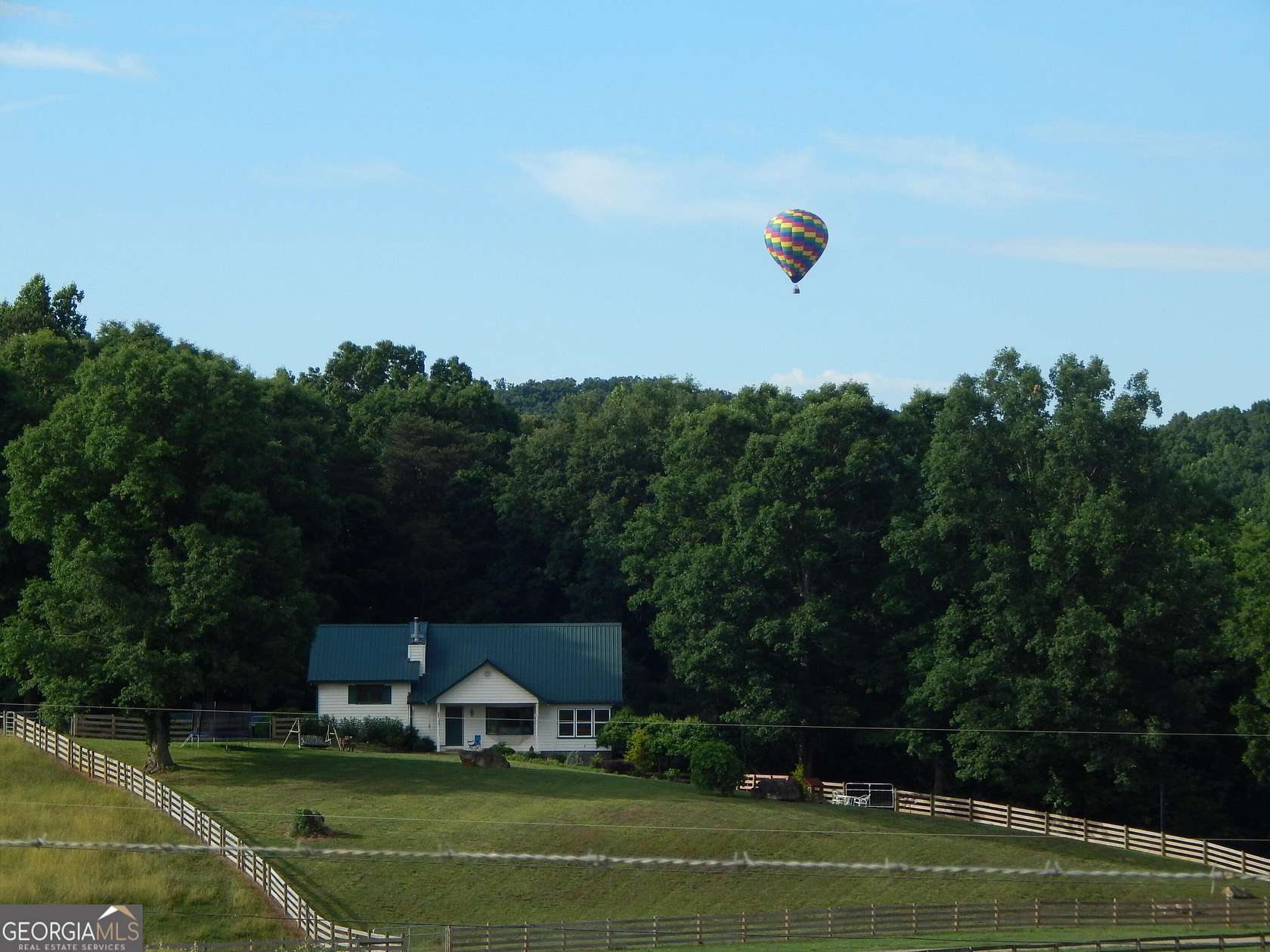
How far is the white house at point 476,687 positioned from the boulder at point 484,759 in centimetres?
535

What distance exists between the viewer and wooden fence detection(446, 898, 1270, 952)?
3550 cm

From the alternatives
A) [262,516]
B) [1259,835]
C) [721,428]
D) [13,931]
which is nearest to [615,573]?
[721,428]

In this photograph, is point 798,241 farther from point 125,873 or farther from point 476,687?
point 125,873

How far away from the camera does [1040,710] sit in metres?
53.8

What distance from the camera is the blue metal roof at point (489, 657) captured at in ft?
203

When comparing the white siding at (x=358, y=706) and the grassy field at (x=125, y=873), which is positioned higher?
the white siding at (x=358, y=706)

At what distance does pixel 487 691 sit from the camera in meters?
61.8

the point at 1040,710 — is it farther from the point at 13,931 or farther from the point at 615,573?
the point at 13,931

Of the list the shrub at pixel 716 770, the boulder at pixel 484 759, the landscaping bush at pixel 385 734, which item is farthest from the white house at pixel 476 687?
the shrub at pixel 716 770

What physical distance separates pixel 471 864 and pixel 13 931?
17.3 metres

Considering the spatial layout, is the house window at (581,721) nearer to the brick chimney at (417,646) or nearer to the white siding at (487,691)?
the white siding at (487,691)

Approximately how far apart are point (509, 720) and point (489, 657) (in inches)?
104

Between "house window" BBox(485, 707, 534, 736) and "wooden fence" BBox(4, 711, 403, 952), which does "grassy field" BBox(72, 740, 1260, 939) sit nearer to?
"wooden fence" BBox(4, 711, 403, 952)

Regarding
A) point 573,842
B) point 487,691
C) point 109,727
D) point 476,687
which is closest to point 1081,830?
point 573,842
